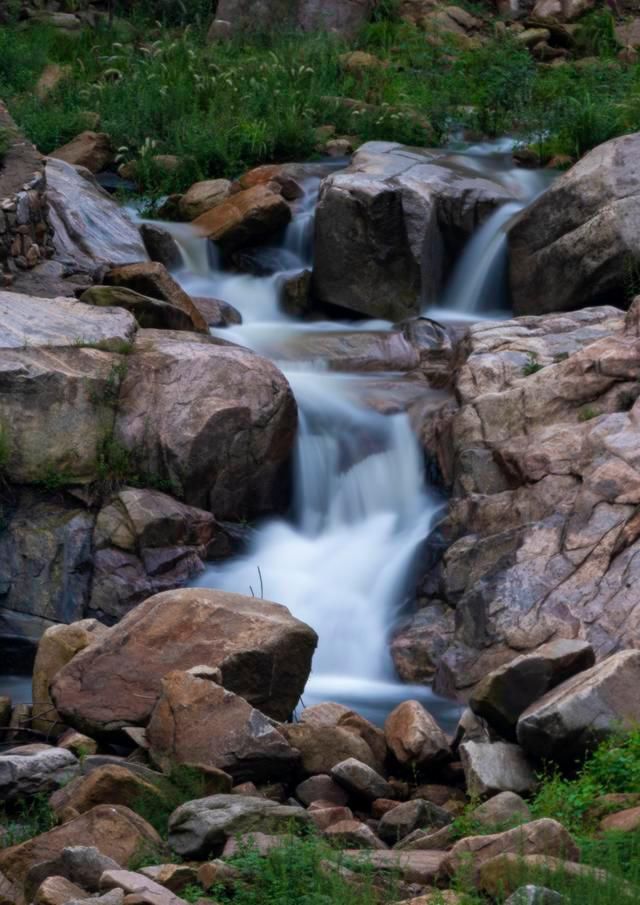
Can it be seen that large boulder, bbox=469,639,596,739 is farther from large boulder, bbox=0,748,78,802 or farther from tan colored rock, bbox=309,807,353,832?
large boulder, bbox=0,748,78,802

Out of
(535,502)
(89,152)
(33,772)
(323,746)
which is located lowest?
(89,152)

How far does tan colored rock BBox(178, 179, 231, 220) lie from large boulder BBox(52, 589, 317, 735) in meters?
8.50

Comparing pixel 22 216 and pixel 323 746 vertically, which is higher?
pixel 22 216

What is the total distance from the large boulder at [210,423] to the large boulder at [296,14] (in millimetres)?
12178

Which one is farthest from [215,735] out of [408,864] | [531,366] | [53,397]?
[531,366]

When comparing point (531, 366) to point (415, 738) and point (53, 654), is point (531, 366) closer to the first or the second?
point (415, 738)

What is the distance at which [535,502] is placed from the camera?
8.84 m

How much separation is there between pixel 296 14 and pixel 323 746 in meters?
16.7

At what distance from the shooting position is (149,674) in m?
6.97

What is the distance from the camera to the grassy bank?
1642 cm

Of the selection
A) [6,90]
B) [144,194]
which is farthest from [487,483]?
[6,90]

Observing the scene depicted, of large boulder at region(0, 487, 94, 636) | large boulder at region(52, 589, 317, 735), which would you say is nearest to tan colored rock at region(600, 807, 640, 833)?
large boulder at region(52, 589, 317, 735)

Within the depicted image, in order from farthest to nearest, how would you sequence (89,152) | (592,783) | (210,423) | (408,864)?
1. (89,152)
2. (210,423)
3. (592,783)
4. (408,864)

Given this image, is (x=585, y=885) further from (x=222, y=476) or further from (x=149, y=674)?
(x=222, y=476)
